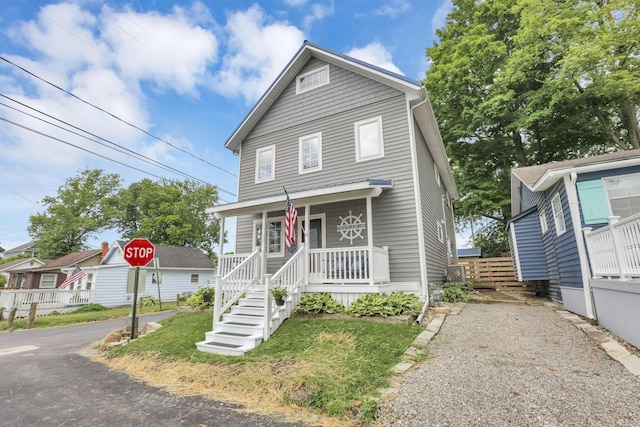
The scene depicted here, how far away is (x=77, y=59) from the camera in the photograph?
1070cm

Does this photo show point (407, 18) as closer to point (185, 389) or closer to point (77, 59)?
point (77, 59)

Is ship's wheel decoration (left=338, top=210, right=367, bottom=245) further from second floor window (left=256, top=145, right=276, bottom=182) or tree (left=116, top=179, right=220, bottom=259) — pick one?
tree (left=116, top=179, right=220, bottom=259)

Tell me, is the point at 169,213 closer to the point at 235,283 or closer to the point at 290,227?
the point at 235,283

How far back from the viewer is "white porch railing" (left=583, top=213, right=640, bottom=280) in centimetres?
450

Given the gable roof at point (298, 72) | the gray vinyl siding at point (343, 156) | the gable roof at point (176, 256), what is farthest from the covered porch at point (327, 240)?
the gable roof at point (176, 256)

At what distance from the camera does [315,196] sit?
8.16 metres

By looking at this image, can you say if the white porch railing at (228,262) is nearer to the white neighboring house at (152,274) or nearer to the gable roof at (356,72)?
the gable roof at (356,72)

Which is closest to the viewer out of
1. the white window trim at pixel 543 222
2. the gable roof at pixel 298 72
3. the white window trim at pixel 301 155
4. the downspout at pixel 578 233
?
the downspout at pixel 578 233

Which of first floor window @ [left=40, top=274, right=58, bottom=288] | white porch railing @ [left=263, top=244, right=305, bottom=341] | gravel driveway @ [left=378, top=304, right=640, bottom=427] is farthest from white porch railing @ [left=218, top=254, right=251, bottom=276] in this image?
first floor window @ [left=40, top=274, right=58, bottom=288]

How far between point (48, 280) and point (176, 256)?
1254 cm

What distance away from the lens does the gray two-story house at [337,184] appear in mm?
7672

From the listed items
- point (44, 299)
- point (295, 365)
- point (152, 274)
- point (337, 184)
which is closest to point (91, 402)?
point (295, 365)

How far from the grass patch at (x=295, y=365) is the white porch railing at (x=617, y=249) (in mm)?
3539

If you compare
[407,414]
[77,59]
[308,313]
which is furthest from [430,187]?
[77,59]
